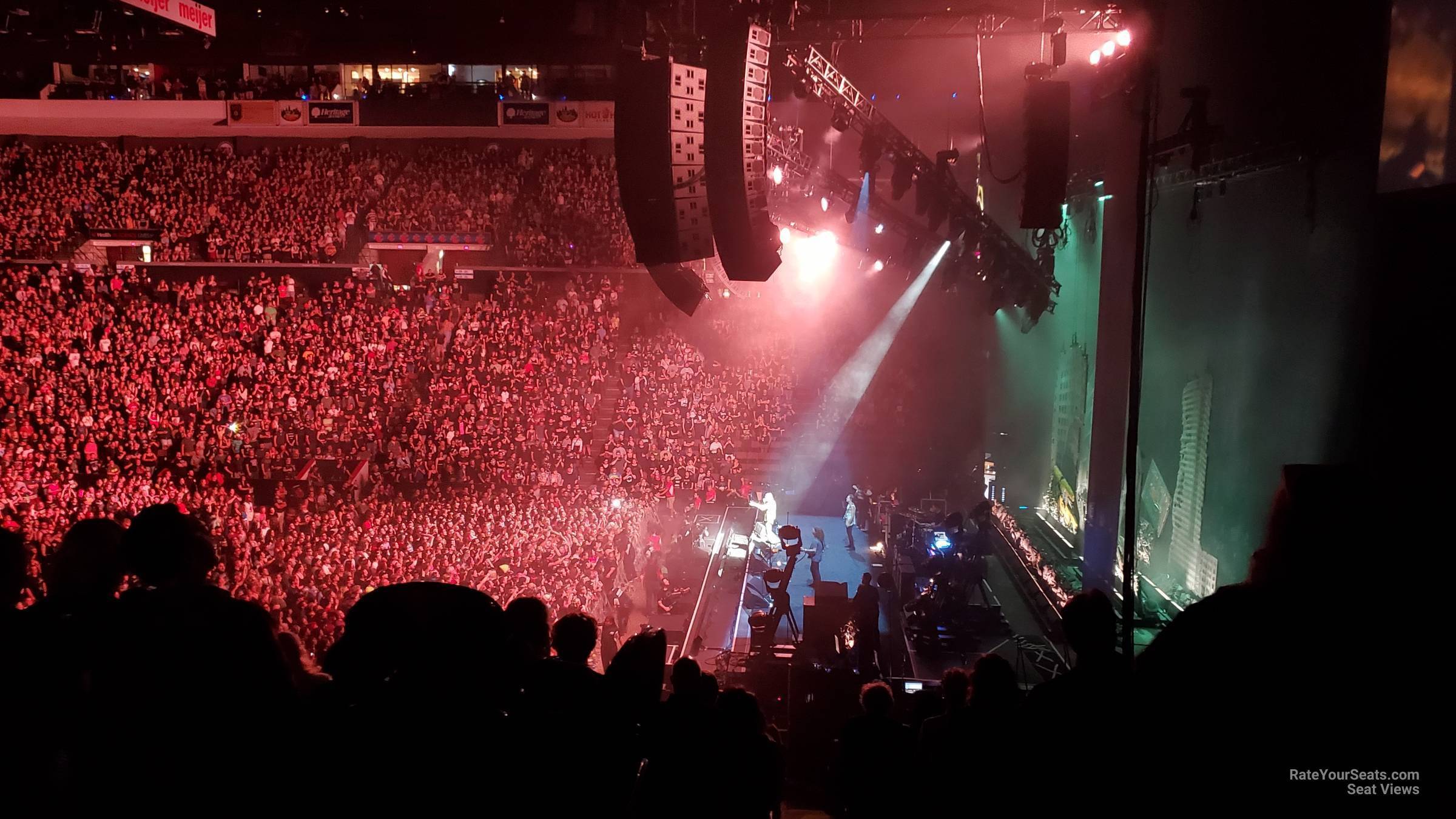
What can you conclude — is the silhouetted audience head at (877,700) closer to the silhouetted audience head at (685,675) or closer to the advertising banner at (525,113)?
the silhouetted audience head at (685,675)

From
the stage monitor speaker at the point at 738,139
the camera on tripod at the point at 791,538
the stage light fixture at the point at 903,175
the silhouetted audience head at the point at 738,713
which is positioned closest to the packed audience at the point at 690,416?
the camera on tripod at the point at 791,538

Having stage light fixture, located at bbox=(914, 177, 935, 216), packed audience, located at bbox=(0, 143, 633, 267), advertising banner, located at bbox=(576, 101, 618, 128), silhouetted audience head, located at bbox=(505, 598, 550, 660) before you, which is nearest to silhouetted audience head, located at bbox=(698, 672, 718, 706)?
silhouetted audience head, located at bbox=(505, 598, 550, 660)

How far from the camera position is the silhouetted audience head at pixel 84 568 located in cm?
176

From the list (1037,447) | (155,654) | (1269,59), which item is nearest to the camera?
(155,654)

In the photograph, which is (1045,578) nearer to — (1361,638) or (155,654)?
(1361,638)

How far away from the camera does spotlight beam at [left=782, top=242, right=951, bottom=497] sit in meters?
13.9

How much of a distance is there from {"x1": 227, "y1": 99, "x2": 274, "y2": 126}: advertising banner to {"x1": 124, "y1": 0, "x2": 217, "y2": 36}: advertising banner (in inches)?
365

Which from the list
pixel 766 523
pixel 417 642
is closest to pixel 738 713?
pixel 417 642

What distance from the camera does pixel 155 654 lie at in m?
1.36

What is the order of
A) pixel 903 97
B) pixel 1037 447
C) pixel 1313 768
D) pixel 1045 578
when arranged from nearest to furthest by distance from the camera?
pixel 1313 768 < pixel 1045 578 < pixel 1037 447 < pixel 903 97

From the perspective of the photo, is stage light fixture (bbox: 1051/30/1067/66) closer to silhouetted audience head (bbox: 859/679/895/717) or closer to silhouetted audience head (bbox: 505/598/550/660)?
silhouetted audience head (bbox: 859/679/895/717)

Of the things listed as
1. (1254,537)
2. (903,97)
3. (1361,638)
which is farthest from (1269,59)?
(903,97)

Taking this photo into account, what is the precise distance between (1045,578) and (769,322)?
8.81 meters

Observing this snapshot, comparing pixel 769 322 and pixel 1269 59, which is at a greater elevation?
pixel 1269 59
